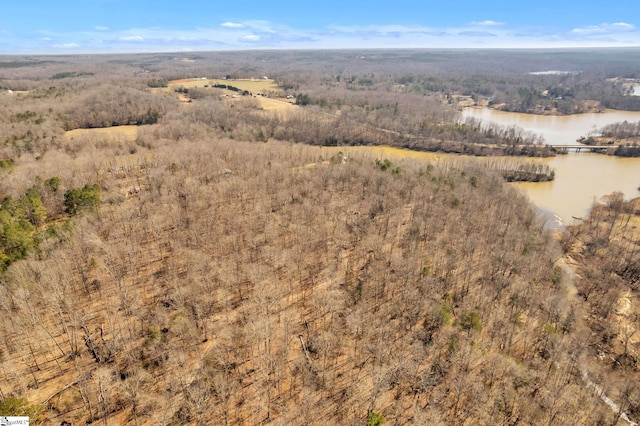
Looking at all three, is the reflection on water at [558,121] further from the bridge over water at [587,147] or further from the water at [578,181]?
the bridge over water at [587,147]

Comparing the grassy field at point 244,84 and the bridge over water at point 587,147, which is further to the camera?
the grassy field at point 244,84

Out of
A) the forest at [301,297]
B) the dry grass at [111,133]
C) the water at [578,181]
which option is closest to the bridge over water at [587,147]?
the water at [578,181]

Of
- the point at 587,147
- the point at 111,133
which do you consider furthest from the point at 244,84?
the point at 587,147

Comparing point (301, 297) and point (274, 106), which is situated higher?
point (274, 106)

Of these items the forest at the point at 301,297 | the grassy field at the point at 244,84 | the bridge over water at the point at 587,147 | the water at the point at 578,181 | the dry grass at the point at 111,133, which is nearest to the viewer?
the forest at the point at 301,297

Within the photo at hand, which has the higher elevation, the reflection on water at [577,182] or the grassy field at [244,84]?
the grassy field at [244,84]

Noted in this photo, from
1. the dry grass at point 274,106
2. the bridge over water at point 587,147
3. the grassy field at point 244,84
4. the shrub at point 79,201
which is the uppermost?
the grassy field at point 244,84

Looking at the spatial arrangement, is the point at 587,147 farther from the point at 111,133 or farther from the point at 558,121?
the point at 111,133

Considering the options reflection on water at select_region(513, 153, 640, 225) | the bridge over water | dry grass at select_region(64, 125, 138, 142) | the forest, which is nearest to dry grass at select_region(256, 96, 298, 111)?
dry grass at select_region(64, 125, 138, 142)
